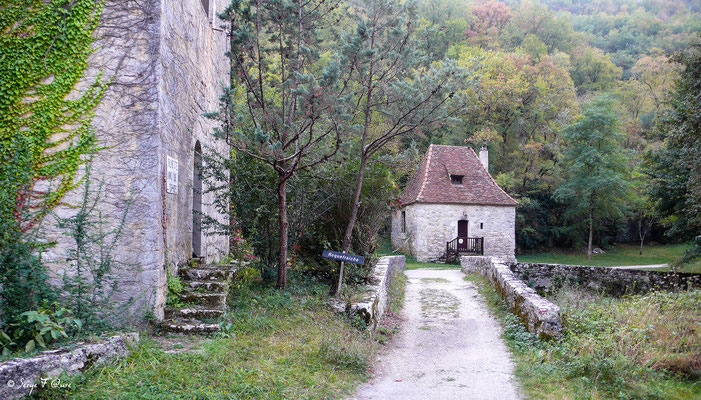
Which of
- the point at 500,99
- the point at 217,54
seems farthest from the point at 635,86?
the point at 217,54

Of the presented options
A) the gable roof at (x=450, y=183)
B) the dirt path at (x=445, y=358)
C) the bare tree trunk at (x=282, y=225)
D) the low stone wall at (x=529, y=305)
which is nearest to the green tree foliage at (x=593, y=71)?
the gable roof at (x=450, y=183)

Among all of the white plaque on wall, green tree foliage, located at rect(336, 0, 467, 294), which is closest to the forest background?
green tree foliage, located at rect(336, 0, 467, 294)

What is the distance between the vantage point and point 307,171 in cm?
793

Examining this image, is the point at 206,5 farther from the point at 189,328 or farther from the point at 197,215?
the point at 189,328

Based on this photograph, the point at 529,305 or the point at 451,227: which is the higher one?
the point at 451,227

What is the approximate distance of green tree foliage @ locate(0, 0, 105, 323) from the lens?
196 inches

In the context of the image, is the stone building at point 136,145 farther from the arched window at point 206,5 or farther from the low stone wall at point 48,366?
the arched window at point 206,5

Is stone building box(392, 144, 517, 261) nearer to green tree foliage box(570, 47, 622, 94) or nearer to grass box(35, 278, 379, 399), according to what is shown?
grass box(35, 278, 379, 399)

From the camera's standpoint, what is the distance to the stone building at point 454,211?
23.5 metres

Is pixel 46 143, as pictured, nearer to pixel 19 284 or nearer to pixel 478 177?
pixel 19 284

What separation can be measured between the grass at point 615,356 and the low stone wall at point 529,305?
0.54 ft

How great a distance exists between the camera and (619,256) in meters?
30.1

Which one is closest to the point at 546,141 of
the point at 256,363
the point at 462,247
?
the point at 462,247

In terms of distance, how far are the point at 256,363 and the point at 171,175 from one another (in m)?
2.72
